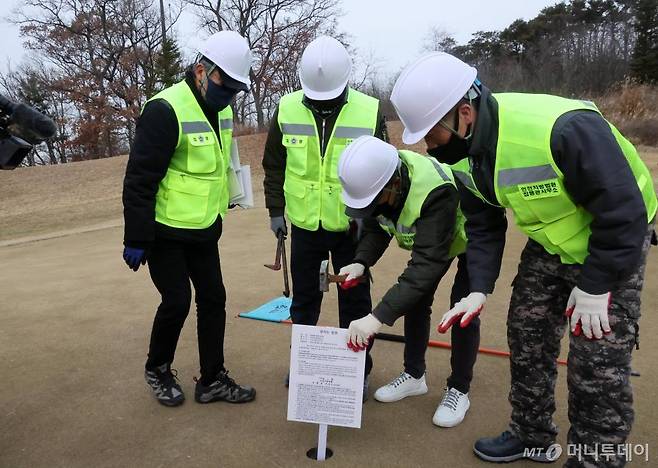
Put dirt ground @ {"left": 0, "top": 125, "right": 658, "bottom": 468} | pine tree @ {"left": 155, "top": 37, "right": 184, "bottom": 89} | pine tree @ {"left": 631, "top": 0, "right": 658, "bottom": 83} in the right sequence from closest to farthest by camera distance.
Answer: dirt ground @ {"left": 0, "top": 125, "right": 658, "bottom": 468}
pine tree @ {"left": 155, "top": 37, "right": 184, "bottom": 89}
pine tree @ {"left": 631, "top": 0, "right": 658, "bottom": 83}

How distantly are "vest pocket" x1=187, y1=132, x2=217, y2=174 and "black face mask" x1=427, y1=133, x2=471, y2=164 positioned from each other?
3.81 ft

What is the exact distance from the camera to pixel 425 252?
2.47m

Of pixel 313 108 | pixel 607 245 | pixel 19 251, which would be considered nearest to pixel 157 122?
pixel 313 108

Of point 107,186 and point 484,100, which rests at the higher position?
point 484,100

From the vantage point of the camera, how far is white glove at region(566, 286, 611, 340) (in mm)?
1902

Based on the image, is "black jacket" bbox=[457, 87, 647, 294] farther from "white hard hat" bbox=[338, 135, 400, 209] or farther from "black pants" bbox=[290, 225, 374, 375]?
"black pants" bbox=[290, 225, 374, 375]

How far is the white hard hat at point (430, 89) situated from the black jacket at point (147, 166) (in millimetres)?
1144

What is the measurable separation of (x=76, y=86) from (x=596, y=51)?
26.8 meters

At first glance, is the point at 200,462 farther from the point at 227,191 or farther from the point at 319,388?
the point at 227,191

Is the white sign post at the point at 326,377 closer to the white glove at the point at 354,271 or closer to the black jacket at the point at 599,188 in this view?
the white glove at the point at 354,271

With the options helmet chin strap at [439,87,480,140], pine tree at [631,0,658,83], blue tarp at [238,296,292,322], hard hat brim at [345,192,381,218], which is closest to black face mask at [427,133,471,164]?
helmet chin strap at [439,87,480,140]

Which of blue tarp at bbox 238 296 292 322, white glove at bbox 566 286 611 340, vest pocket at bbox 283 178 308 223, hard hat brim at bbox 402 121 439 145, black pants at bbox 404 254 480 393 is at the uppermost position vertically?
hard hat brim at bbox 402 121 439 145

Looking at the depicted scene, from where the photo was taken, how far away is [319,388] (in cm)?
246

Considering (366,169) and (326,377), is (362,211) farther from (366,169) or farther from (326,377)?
(326,377)
